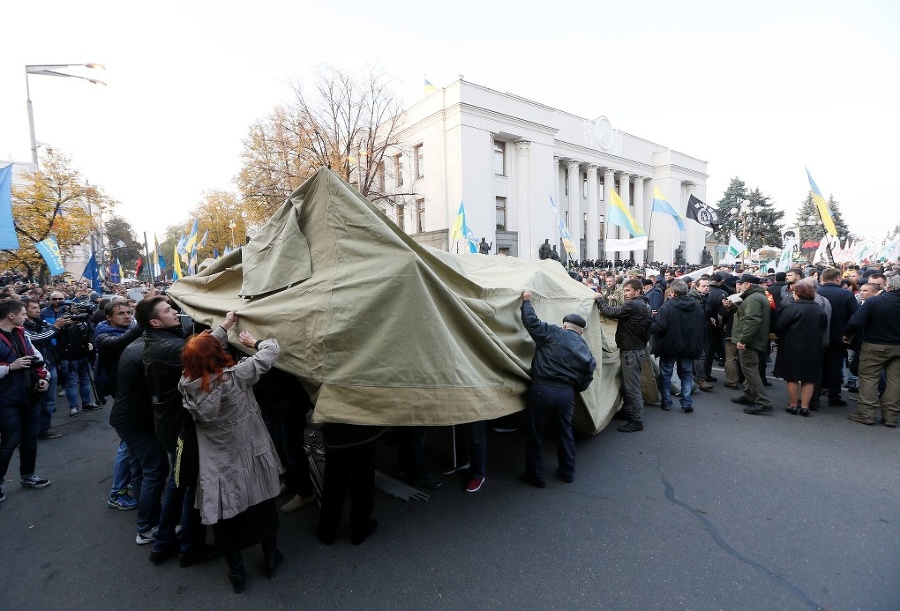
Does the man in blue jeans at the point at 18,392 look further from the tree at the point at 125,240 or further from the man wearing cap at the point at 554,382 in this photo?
the tree at the point at 125,240

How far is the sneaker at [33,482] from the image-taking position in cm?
433

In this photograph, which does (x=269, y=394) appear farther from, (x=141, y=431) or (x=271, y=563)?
(x=271, y=563)

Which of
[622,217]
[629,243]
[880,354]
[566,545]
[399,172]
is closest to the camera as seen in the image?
[566,545]

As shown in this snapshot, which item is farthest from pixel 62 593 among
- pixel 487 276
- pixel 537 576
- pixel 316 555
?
pixel 487 276

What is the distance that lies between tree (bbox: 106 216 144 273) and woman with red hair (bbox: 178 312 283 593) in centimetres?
6188

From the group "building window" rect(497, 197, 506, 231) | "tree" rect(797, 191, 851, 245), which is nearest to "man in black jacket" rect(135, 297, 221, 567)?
"building window" rect(497, 197, 506, 231)

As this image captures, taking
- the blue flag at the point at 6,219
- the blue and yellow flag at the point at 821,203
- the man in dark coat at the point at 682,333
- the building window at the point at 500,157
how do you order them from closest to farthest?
the man in dark coat at the point at 682,333 < the blue flag at the point at 6,219 < the blue and yellow flag at the point at 821,203 < the building window at the point at 500,157

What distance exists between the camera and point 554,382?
3883 millimetres

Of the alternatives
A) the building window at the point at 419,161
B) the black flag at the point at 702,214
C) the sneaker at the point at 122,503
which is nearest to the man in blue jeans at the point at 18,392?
the sneaker at the point at 122,503

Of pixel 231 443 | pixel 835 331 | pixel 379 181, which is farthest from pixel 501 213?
pixel 231 443

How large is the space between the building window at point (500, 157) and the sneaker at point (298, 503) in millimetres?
31787

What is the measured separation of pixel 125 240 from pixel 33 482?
65.8 metres

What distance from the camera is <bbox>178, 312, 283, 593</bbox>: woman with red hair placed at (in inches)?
101

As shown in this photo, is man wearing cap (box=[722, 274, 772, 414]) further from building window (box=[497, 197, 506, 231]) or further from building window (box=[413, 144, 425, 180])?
building window (box=[413, 144, 425, 180])
